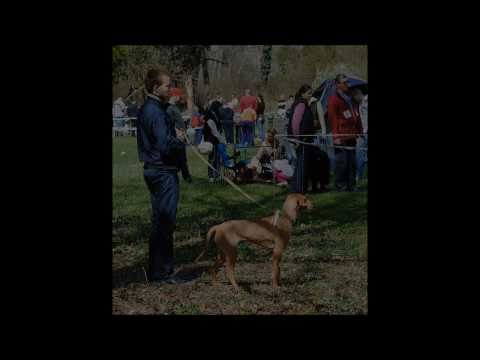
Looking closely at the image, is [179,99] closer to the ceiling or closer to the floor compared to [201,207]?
closer to the ceiling

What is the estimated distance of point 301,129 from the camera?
5.43m

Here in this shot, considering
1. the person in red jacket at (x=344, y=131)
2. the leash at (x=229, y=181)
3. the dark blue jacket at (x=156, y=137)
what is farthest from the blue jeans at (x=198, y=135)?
the person in red jacket at (x=344, y=131)

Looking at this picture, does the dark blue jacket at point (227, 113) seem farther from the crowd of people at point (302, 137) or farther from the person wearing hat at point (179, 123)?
the person wearing hat at point (179, 123)

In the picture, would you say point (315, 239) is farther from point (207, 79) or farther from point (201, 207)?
point (207, 79)

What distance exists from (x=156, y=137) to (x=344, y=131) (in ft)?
5.89

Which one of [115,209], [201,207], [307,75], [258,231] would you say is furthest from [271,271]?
[307,75]

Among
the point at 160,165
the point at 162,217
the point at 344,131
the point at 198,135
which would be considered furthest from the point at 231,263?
the point at 344,131

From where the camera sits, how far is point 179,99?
476cm

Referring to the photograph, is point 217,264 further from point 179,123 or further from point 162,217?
point 179,123

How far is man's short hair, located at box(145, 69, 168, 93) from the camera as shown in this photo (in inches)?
172

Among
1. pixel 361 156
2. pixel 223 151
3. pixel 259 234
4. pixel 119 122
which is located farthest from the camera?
pixel 223 151

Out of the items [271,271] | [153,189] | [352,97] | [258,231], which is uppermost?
[352,97]

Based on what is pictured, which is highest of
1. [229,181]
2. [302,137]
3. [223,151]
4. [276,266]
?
[302,137]

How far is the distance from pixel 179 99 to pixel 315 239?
1.42m
